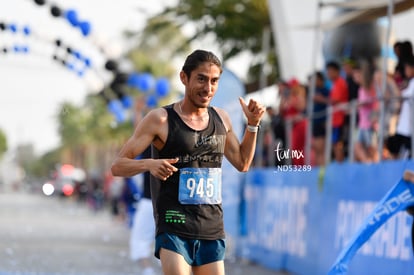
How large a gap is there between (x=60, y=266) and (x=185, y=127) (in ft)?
29.4

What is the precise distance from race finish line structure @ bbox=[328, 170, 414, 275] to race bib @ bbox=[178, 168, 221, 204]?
2.05 m

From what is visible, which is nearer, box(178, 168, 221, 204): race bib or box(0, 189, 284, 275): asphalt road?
box(178, 168, 221, 204): race bib

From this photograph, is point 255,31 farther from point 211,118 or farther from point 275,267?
point 211,118

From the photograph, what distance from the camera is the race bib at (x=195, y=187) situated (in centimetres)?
709

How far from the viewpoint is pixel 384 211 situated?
359 inches

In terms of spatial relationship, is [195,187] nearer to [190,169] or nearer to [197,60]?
[190,169]

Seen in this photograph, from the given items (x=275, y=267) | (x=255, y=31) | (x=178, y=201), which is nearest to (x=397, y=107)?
(x=275, y=267)

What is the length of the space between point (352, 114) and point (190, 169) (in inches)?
244

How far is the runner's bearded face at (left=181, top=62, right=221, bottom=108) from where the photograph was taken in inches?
277

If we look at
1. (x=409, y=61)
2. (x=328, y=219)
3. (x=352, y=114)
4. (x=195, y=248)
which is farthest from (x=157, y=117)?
(x=328, y=219)

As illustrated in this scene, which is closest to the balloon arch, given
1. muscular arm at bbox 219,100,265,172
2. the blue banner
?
the blue banner

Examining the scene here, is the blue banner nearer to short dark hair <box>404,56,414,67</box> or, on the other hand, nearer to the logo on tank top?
short dark hair <box>404,56,414,67</box>

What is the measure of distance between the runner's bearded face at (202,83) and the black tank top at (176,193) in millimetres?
168

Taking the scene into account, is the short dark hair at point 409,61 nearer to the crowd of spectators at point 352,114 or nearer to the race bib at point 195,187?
the crowd of spectators at point 352,114
